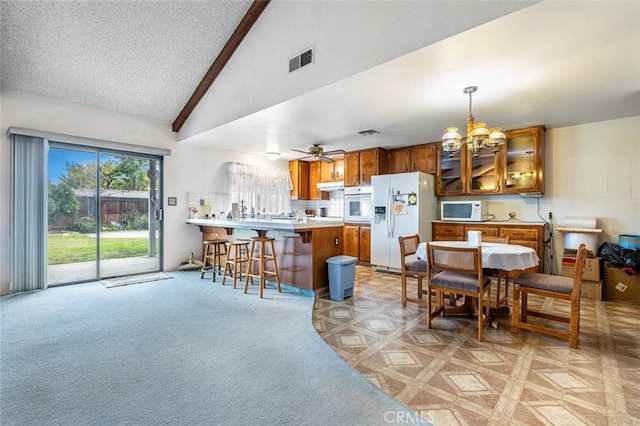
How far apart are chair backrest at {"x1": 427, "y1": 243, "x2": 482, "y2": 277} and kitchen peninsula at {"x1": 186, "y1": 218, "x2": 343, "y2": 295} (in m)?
1.50

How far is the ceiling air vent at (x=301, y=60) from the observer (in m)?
3.11

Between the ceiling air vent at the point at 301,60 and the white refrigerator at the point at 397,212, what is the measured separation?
8.90 feet

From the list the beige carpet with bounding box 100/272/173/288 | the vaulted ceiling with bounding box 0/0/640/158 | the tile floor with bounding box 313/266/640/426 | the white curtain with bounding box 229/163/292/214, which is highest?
the vaulted ceiling with bounding box 0/0/640/158

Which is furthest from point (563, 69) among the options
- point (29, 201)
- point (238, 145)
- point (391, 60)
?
point (29, 201)

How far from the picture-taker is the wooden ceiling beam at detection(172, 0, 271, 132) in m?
3.79

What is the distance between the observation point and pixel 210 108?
4.65 metres

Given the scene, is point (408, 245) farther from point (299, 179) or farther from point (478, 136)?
point (299, 179)

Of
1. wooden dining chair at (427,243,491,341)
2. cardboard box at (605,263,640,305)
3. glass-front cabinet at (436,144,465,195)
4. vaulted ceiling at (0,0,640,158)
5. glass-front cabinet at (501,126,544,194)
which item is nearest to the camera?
vaulted ceiling at (0,0,640,158)

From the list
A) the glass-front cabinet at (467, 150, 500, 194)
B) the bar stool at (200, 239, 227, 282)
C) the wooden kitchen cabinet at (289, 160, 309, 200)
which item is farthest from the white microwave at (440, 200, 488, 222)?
the bar stool at (200, 239, 227, 282)

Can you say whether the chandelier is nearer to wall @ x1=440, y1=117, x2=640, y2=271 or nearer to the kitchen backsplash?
wall @ x1=440, y1=117, x2=640, y2=271

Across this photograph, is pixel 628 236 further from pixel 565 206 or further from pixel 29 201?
pixel 29 201

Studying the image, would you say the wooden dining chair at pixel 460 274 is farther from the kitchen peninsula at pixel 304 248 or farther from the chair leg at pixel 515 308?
the kitchen peninsula at pixel 304 248

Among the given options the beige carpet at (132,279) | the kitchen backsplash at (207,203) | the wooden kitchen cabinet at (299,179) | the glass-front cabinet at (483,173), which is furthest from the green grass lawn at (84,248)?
the glass-front cabinet at (483,173)

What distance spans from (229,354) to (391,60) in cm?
270
